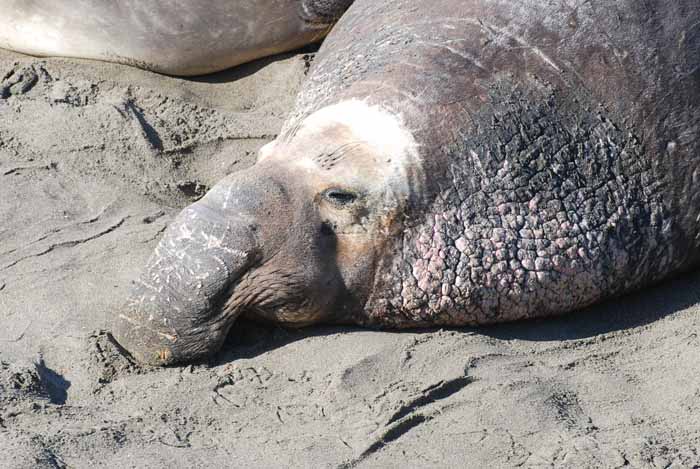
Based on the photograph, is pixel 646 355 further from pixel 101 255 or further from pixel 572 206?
pixel 101 255

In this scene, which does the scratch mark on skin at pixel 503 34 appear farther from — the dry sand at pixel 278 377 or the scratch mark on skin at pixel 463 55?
the dry sand at pixel 278 377

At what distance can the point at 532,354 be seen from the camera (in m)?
4.27

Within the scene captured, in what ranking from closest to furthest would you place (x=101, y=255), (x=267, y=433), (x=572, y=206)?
(x=267, y=433), (x=572, y=206), (x=101, y=255)

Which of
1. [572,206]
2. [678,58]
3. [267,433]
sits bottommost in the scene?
[267,433]

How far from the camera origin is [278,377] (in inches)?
160

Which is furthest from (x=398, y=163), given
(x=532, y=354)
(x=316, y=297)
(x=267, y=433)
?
(x=267, y=433)

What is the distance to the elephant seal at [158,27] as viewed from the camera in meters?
5.89

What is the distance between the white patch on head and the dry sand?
54 cm

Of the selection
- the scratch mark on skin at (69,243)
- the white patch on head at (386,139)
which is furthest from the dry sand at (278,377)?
the white patch on head at (386,139)

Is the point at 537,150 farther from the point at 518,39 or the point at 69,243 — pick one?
the point at 69,243

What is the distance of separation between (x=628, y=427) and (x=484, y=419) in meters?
0.44

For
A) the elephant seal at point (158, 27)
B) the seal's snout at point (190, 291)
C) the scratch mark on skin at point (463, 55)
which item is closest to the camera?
the seal's snout at point (190, 291)

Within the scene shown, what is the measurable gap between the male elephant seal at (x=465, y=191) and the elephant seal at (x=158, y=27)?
1.37m

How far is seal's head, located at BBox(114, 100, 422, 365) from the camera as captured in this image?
13.6 feet
